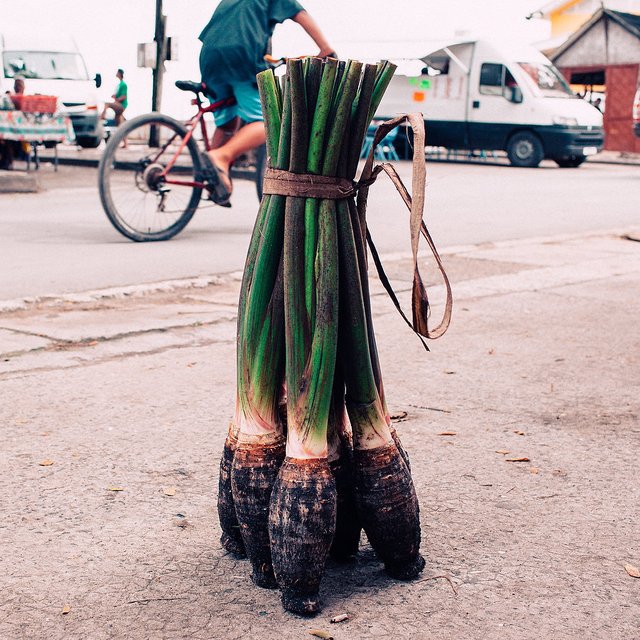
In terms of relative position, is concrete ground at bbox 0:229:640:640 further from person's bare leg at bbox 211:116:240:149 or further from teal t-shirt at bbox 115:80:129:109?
teal t-shirt at bbox 115:80:129:109

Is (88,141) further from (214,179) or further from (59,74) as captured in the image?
(214,179)

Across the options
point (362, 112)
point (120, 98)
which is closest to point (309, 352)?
point (362, 112)

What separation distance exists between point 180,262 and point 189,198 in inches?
45.8

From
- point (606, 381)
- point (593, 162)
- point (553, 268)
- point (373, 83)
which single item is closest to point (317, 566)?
point (373, 83)

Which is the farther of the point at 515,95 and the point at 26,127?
the point at 515,95

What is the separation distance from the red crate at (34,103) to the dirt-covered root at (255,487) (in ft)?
41.5

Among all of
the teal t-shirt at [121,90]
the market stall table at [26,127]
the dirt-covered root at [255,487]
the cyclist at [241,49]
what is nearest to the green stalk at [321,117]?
the dirt-covered root at [255,487]

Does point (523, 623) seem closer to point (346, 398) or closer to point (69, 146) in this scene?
point (346, 398)

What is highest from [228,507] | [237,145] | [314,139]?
[237,145]

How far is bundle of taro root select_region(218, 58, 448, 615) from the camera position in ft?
7.88

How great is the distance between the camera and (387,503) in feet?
8.23

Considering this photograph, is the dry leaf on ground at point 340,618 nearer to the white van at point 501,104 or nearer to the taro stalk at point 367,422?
the taro stalk at point 367,422

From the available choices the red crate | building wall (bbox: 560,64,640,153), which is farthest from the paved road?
building wall (bbox: 560,64,640,153)

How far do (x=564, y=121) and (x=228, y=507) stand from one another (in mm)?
19603
